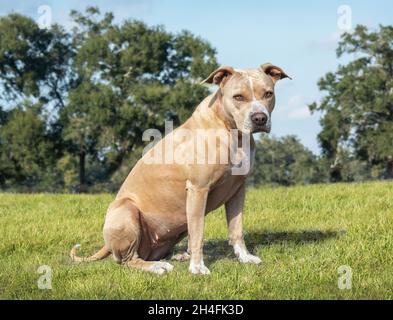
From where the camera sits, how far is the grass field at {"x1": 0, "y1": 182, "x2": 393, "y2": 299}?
5656mm

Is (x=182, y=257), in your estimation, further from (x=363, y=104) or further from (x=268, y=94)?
(x=363, y=104)

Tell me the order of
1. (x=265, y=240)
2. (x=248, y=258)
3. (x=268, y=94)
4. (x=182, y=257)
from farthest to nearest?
1. (x=265, y=240)
2. (x=182, y=257)
3. (x=248, y=258)
4. (x=268, y=94)

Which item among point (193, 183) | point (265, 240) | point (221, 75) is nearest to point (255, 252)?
point (265, 240)

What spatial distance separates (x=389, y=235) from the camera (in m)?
7.46

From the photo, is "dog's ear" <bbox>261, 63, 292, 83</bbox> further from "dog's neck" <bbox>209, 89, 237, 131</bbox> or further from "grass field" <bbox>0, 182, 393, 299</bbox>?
"grass field" <bbox>0, 182, 393, 299</bbox>

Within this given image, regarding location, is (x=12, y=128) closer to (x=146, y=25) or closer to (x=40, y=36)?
(x=40, y=36)

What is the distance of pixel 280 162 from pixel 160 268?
234ft

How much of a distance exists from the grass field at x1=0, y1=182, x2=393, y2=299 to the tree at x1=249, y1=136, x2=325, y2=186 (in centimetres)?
4314

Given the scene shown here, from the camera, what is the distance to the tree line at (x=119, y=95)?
1603 inches

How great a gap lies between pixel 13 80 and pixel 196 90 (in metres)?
13.8

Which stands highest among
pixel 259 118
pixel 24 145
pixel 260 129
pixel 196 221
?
pixel 259 118

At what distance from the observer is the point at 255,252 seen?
7.49 meters

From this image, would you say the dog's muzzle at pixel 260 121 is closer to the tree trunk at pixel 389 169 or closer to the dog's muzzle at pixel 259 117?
the dog's muzzle at pixel 259 117

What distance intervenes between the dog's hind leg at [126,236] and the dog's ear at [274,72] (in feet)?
7.20
